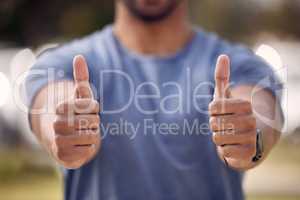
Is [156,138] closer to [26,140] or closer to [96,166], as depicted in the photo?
[96,166]

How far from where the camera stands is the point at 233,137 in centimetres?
90

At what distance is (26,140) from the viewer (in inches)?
56.3

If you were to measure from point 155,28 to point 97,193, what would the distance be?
0.96ft

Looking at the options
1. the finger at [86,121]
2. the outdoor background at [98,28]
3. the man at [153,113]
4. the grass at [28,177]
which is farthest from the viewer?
the grass at [28,177]

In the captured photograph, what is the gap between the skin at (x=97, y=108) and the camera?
2.96ft

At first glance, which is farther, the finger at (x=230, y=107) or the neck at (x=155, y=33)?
the neck at (x=155, y=33)

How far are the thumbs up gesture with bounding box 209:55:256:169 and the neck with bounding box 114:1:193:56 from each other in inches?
8.0

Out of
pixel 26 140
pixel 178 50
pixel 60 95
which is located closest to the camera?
pixel 60 95

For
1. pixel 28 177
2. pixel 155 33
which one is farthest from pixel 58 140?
pixel 28 177

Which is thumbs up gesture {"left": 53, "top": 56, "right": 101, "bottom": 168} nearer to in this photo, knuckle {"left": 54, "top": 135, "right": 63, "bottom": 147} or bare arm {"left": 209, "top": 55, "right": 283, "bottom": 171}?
knuckle {"left": 54, "top": 135, "right": 63, "bottom": 147}

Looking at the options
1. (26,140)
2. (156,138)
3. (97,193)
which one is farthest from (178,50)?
(26,140)

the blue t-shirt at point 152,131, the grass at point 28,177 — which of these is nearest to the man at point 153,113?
the blue t-shirt at point 152,131

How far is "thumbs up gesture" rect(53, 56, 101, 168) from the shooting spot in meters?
0.90

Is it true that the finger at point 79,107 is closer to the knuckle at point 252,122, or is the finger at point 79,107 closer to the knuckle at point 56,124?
the knuckle at point 56,124
